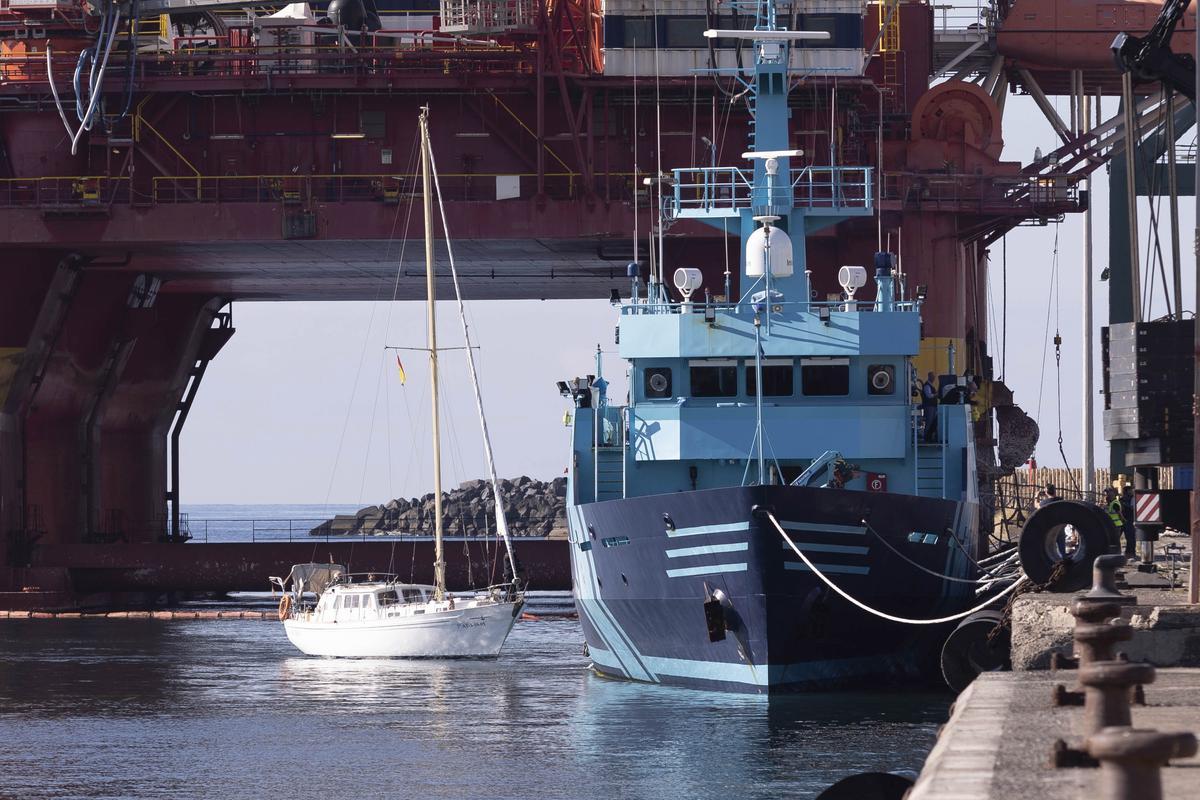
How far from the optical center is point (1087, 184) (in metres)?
55.9

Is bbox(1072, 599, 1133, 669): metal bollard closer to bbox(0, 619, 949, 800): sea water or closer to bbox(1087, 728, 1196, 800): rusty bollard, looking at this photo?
bbox(1087, 728, 1196, 800): rusty bollard

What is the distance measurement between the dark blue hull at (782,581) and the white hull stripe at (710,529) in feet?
0.08

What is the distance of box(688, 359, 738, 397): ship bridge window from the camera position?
3484cm

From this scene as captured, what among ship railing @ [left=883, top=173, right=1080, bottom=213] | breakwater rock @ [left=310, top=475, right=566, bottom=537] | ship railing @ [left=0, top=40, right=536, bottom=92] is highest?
ship railing @ [left=0, top=40, right=536, bottom=92]

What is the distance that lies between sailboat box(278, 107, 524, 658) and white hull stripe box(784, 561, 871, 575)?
51.3 feet

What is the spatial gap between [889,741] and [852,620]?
4.44 m

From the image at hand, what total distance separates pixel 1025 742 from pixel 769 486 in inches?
687

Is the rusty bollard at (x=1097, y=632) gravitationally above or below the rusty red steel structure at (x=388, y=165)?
below

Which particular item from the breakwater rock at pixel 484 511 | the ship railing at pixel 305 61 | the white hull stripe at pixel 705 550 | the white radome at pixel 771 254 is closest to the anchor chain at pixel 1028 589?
the white hull stripe at pixel 705 550

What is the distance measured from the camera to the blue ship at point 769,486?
30.8 meters

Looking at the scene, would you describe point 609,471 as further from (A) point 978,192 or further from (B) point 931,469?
(A) point 978,192

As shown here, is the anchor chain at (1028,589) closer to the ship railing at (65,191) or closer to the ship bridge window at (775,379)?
the ship bridge window at (775,379)

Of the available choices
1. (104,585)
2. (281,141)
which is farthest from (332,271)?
(104,585)

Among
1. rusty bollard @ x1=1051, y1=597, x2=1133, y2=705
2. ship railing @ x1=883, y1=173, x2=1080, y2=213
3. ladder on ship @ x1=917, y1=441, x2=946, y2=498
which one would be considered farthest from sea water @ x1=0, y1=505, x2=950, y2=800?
ship railing @ x1=883, y1=173, x2=1080, y2=213
